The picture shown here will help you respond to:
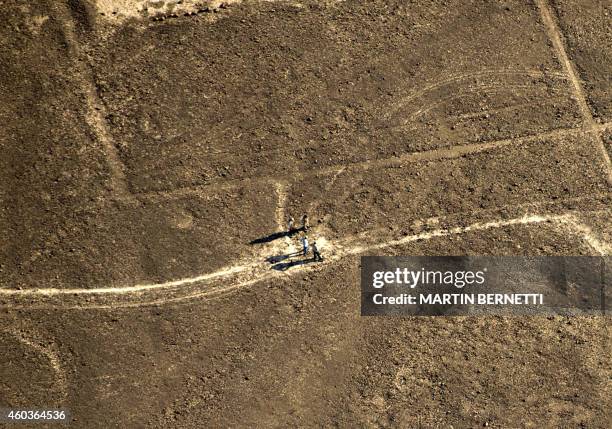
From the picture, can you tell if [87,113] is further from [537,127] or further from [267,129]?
[537,127]

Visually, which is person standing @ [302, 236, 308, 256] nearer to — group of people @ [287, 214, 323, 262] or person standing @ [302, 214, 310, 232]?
group of people @ [287, 214, 323, 262]
